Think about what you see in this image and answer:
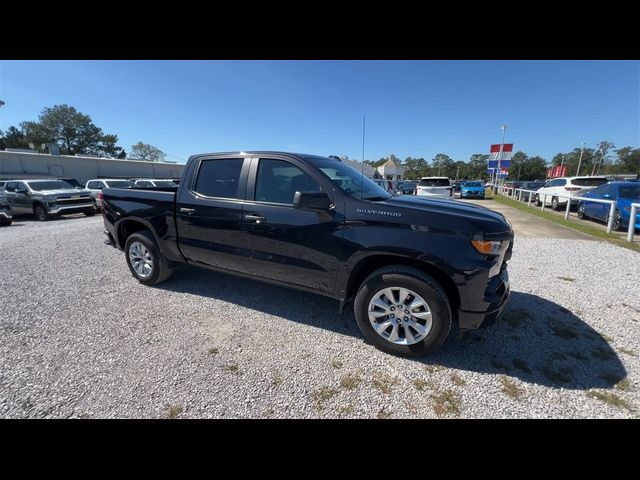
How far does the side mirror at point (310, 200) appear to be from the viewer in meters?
2.55

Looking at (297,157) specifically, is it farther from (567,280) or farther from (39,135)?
(39,135)

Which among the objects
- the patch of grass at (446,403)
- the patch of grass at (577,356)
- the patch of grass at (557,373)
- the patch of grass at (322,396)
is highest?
the patch of grass at (577,356)

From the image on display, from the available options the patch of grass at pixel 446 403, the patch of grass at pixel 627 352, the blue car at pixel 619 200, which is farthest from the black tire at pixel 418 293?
the blue car at pixel 619 200

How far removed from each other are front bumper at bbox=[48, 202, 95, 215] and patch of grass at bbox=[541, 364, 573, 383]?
15481 millimetres

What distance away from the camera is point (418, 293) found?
2.45 m

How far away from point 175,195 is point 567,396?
4.49 metres

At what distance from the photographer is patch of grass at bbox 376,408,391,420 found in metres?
1.95

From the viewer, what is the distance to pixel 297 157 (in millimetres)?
3043

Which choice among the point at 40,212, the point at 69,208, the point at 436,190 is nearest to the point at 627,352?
the point at 436,190

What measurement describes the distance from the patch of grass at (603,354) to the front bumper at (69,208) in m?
15.9

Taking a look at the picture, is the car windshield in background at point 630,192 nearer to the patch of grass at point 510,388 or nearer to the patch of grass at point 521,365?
the patch of grass at point 521,365

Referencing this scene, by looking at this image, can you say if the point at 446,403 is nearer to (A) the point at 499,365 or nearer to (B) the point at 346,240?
(A) the point at 499,365

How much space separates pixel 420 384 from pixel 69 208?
14.8 meters
